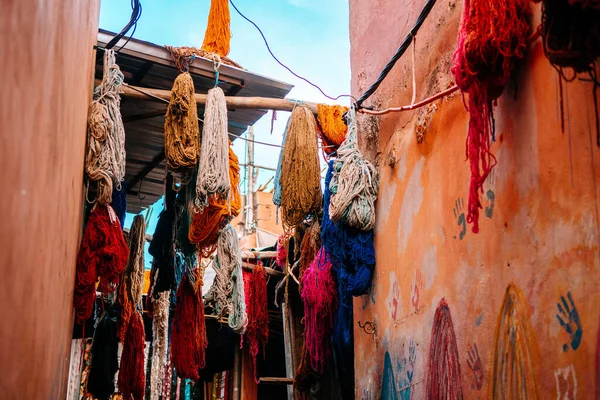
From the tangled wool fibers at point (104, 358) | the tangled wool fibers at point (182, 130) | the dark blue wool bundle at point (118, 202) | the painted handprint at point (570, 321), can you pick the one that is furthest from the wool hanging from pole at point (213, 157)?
the painted handprint at point (570, 321)

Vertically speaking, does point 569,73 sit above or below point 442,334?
above

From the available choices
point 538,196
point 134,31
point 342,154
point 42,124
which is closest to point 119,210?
point 134,31

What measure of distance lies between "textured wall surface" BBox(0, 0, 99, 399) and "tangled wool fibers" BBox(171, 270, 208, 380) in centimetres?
338

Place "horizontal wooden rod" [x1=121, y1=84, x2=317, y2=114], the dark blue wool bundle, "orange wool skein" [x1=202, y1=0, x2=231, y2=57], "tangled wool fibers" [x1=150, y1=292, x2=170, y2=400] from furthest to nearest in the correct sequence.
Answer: "tangled wool fibers" [x1=150, y1=292, x2=170, y2=400] < "orange wool skein" [x1=202, y1=0, x2=231, y2=57] < "horizontal wooden rod" [x1=121, y1=84, x2=317, y2=114] < the dark blue wool bundle

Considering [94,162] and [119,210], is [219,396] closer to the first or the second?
[119,210]

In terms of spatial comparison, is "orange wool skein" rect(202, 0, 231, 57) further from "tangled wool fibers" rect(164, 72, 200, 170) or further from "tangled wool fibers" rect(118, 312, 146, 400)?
"tangled wool fibers" rect(118, 312, 146, 400)

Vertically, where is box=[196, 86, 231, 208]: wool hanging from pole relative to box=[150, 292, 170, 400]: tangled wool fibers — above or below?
above

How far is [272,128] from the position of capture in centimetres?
766

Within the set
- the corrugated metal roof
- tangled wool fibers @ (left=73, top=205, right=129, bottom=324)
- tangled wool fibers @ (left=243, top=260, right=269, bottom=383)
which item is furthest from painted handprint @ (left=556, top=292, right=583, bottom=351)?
tangled wool fibers @ (left=243, top=260, right=269, bottom=383)

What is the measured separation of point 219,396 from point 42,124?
31.4ft

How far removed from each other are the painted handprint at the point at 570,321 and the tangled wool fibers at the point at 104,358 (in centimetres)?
630

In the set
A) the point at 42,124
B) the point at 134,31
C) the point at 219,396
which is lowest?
the point at 219,396

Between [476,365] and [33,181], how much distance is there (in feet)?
8.47

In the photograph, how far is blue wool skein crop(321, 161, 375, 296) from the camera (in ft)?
19.5
